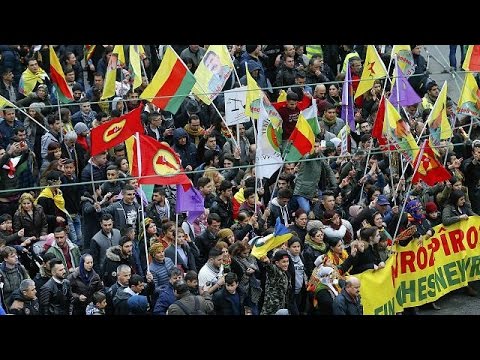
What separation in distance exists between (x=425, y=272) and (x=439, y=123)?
250cm

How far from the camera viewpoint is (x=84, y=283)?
638 inches

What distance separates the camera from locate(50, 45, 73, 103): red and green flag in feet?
67.4

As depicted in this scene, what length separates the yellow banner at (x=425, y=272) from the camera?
55.6ft

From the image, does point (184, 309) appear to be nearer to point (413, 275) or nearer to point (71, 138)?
point (413, 275)

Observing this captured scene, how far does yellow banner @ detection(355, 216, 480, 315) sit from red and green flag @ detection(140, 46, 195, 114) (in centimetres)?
329

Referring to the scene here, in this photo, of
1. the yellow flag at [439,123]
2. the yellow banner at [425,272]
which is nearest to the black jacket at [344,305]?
the yellow banner at [425,272]

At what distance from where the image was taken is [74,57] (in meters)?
23.7

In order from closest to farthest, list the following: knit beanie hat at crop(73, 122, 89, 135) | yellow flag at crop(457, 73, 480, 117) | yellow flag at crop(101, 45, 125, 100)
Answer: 1. yellow flag at crop(457, 73, 480, 117)
2. knit beanie hat at crop(73, 122, 89, 135)
3. yellow flag at crop(101, 45, 125, 100)

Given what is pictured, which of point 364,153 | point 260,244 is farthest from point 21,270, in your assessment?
point 364,153

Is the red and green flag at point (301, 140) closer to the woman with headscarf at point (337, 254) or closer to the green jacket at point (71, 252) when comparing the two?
the woman with headscarf at point (337, 254)

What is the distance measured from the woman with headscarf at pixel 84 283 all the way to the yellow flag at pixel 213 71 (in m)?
4.55

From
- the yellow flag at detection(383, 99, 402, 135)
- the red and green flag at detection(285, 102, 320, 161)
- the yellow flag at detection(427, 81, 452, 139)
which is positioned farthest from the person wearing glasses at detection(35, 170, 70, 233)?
the yellow flag at detection(427, 81, 452, 139)

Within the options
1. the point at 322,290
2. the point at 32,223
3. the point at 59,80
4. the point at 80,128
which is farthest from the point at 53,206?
the point at 322,290

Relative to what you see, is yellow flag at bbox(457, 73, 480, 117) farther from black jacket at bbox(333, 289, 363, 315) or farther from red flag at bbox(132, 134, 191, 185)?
black jacket at bbox(333, 289, 363, 315)
